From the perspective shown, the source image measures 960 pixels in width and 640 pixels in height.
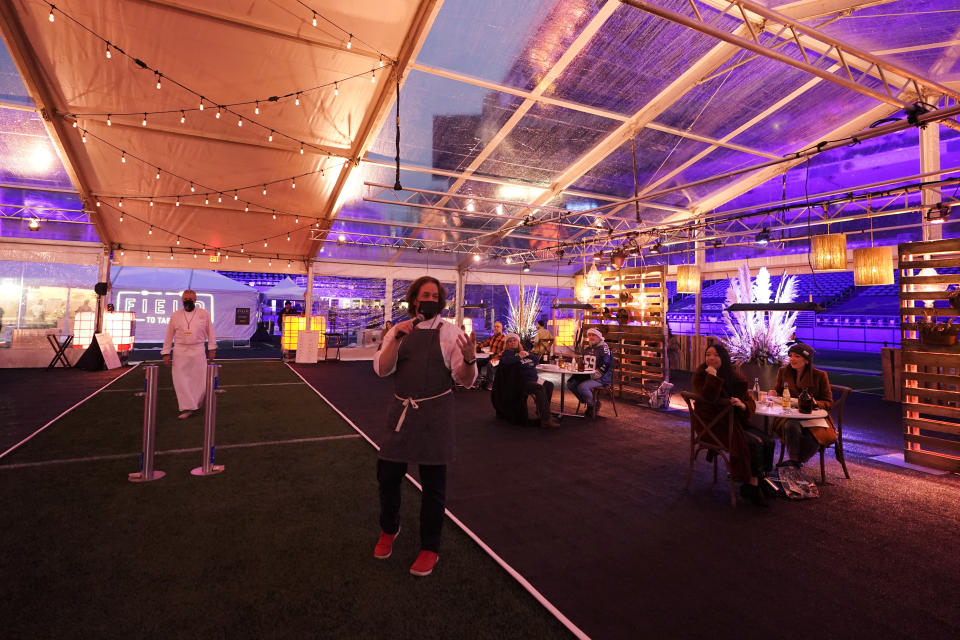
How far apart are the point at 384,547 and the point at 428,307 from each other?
1405mm

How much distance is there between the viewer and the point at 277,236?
39.1 ft

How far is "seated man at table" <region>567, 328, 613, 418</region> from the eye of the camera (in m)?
6.48

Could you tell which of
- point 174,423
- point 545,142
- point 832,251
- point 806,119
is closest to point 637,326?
point 832,251

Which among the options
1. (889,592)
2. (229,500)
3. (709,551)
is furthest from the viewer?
(229,500)

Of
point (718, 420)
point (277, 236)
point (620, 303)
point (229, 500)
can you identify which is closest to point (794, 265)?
point (620, 303)

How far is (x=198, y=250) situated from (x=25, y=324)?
4416mm

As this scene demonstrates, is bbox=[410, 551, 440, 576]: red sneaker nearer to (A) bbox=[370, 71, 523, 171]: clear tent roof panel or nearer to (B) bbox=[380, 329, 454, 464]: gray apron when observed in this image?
(B) bbox=[380, 329, 454, 464]: gray apron

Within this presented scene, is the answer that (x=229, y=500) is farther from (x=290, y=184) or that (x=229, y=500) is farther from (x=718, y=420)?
(x=290, y=184)

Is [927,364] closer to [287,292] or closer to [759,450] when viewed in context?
[759,450]

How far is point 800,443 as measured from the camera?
13.3ft

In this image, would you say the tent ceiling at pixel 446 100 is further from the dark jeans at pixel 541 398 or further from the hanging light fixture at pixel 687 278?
the dark jeans at pixel 541 398

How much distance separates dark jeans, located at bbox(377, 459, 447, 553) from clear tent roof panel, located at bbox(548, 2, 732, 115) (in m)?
5.98

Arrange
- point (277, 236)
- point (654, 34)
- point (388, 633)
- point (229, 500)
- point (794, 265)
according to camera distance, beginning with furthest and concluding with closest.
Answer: point (277, 236), point (794, 265), point (654, 34), point (229, 500), point (388, 633)

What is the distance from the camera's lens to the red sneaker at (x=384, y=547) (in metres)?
2.47
